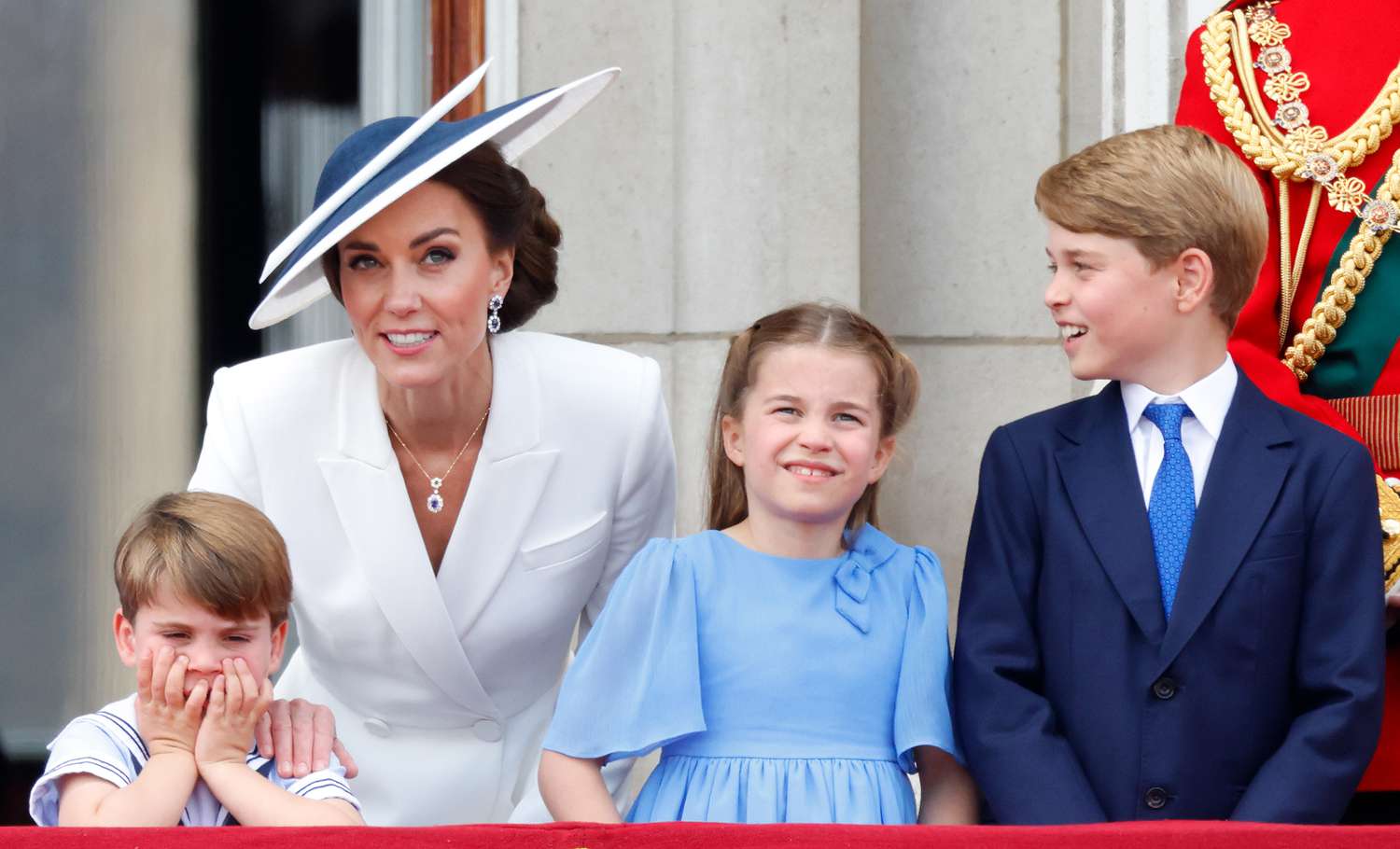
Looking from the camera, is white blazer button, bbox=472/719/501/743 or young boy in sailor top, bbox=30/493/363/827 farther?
white blazer button, bbox=472/719/501/743

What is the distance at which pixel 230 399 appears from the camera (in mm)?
2787

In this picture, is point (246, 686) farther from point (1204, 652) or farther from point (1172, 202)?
point (1172, 202)

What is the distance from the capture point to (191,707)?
7.53 ft

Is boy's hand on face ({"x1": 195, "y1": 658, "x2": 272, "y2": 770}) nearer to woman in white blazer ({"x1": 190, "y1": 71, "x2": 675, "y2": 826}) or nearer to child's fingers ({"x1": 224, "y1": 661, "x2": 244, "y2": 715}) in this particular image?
child's fingers ({"x1": 224, "y1": 661, "x2": 244, "y2": 715})

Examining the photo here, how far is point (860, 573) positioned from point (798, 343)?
0.31 meters

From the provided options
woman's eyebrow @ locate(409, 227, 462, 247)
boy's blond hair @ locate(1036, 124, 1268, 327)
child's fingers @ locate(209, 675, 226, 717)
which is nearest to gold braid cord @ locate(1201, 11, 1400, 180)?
boy's blond hair @ locate(1036, 124, 1268, 327)

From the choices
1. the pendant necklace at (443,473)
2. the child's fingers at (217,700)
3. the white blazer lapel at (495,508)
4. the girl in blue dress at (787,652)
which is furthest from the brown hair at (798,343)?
the child's fingers at (217,700)

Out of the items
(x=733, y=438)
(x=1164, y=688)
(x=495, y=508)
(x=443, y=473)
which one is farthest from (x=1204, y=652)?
(x=443, y=473)

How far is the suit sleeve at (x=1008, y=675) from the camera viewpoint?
228 centimetres

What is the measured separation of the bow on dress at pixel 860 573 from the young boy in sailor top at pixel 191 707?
0.66 m

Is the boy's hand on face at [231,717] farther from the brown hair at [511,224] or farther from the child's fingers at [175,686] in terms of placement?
the brown hair at [511,224]

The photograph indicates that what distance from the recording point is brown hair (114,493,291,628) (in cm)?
231

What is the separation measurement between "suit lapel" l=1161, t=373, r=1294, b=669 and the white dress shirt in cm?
3

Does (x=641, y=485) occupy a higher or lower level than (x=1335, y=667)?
higher
